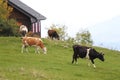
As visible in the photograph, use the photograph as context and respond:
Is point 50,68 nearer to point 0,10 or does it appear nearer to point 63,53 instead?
point 63,53

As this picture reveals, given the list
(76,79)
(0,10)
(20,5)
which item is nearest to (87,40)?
(20,5)

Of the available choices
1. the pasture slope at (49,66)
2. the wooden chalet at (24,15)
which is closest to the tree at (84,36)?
the wooden chalet at (24,15)

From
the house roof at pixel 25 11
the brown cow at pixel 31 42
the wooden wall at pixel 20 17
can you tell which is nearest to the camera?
the brown cow at pixel 31 42

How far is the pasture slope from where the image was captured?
2308cm

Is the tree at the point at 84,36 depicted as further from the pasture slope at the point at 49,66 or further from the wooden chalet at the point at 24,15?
the pasture slope at the point at 49,66

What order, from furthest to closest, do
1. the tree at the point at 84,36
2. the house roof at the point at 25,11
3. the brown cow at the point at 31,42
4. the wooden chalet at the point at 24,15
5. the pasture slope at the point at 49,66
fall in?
1. the tree at the point at 84,36
2. the wooden chalet at the point at 24,15
3. the house roof at the point at 25,11
4. the brown cow at the point at 31,42
5. the pasture slope at the point at 49,66

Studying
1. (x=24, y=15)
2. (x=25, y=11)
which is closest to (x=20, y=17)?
(x=24, y=15)

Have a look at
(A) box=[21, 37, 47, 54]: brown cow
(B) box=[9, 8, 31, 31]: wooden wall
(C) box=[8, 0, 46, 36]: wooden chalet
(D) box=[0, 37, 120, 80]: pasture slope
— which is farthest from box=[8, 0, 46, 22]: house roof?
(A) box=[21, 37, 47, 54]: brown cow

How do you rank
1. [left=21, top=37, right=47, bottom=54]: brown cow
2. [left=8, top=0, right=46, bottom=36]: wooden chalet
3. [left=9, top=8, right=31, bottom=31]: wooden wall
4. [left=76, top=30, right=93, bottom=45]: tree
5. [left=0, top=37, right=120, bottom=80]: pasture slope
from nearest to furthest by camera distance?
[left=0, top=37, right=120, bottom=80]: pasture slope < [left=21, top=37, right=47, bottom=54]: brown cow < [left=8, top=0, right=46, bottom=36]: wooden chalet < [left=9, top=8, right=31, bottom=31]: wooden wall < [left=76, top=30, right=93, bottom=45]: tree

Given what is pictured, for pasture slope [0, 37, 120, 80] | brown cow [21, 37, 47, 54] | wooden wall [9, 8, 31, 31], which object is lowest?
pasture slope [0, 37, 120, 80]

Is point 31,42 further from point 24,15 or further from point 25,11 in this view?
point 24,15

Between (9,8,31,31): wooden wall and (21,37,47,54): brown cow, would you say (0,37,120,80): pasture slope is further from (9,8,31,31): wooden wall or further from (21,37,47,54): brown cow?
(9,8,31,31): wooden wall

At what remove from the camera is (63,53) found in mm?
36531

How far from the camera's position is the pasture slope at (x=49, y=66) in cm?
2308
